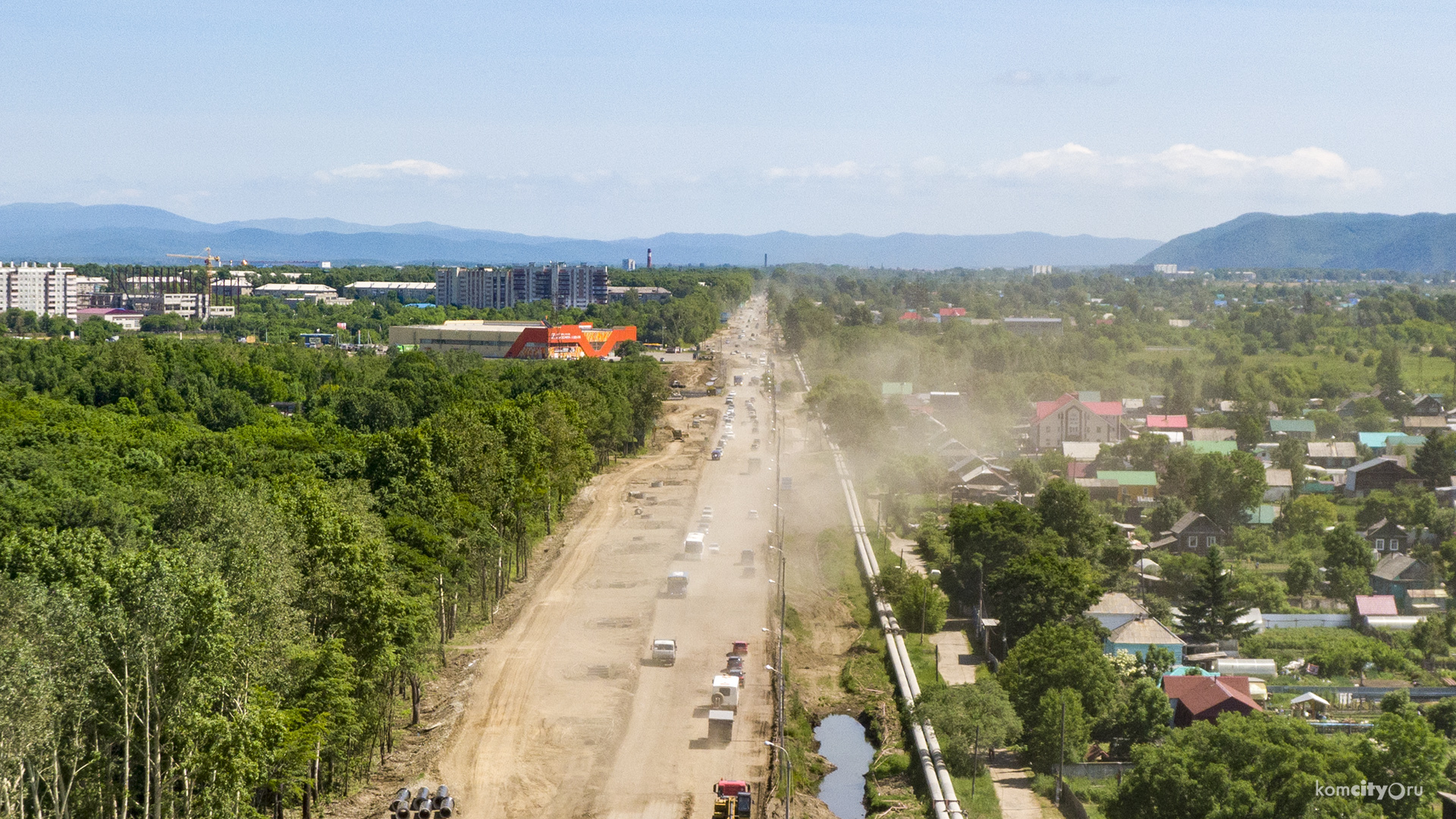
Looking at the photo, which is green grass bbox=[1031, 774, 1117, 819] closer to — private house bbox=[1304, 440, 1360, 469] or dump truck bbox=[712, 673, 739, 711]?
dump truck bbox=[712, 673, 739, 711]

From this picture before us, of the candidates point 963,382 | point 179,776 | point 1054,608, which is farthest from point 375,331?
point 179,776

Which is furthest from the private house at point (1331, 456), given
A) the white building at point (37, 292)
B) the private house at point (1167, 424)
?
the white building at point (37, 292)

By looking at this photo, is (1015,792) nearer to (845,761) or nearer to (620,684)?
(845,761)

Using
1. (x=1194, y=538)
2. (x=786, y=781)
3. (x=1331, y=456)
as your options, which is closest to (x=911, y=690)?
(x=786, y=781)

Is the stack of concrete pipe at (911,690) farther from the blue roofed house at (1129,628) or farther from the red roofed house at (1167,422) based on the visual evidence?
the red roofed house at (1167,422)

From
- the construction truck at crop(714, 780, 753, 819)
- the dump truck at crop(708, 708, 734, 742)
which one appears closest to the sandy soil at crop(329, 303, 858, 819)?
the dump truck at crop(708, 708, 734, 742)
